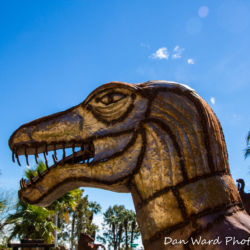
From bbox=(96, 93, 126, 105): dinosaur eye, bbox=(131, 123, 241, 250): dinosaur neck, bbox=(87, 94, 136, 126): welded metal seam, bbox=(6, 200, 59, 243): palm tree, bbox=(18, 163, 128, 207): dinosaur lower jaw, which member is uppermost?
bbox=(6, 200, 59, 243): palm tree

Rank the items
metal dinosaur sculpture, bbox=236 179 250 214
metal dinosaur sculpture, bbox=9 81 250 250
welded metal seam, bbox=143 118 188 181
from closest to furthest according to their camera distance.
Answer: metal dinosaur sculpture, bbox=9 81 250 250, welded metal seam, bbox=143 118 188 181, metal dinosaur sculpture, bbox=236 179 250 214

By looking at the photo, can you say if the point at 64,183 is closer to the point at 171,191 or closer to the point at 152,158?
the point at 152,158

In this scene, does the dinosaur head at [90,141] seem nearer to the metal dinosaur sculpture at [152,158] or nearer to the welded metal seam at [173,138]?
the metal dinosaur sculpture at [152,158]

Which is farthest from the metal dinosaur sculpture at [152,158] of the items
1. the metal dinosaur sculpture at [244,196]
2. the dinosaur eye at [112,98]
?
the metal dinosaur sculpture at [244,196]

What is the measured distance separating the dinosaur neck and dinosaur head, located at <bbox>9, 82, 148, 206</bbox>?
164 millimetres

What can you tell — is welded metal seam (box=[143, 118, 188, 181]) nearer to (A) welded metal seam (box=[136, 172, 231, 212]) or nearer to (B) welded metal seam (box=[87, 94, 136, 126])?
(A) welded metal seam (box=[136, 172, 231, 212])

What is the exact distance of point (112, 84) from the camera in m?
2.10

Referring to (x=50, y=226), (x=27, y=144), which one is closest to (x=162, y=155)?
(x=27, y=144)

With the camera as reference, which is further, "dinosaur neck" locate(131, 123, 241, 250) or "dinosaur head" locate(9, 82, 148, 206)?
"dinosaur head" locate(9, 82, 148, 206)

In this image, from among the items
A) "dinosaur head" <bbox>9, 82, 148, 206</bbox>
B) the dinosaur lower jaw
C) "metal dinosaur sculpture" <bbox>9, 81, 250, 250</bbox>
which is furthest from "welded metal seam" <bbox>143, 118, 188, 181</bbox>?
the dinosaur lower jaw

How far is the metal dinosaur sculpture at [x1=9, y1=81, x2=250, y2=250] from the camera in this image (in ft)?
5.13

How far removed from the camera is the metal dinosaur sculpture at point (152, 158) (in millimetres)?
1564

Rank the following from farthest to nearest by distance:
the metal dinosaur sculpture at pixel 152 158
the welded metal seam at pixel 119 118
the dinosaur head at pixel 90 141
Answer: the welded metal seam at pixel 119 118 < the dinosaur head at pixel 90 141 < the metal dinosaur sculpture at pixel 152 158

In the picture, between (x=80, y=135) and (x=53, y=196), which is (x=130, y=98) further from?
(x=53, y=196)
